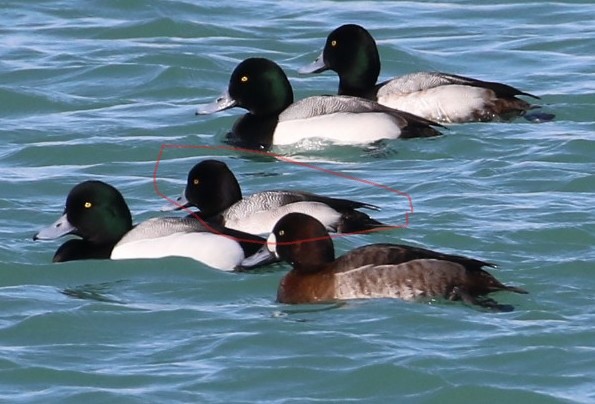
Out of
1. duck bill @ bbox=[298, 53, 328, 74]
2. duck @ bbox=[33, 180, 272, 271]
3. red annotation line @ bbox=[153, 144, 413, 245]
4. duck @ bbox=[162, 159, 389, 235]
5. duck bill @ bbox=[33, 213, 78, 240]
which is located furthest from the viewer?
duck bill @ bbox=[298, 53, 328, 74]

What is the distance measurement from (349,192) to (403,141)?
54.9 inches

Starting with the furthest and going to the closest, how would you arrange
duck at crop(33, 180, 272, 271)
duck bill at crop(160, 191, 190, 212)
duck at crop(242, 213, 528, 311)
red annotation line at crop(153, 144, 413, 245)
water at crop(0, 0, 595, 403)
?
duck bill at crop(160, 191, 190, 212) → red annotation line at crop(153, 144, 413, 245) → duck at crop(33, 180, 272, 271) → duck at crop(242, 213, 528, 311) → water at crop(0, 0, 595, 403)

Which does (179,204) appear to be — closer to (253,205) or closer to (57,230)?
(253,205)

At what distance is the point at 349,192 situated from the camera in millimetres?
13477

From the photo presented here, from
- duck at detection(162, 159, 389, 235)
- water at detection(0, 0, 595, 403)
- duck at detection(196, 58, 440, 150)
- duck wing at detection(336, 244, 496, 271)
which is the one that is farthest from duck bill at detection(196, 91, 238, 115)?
duck wing at detection(336, 244, 496, 271)

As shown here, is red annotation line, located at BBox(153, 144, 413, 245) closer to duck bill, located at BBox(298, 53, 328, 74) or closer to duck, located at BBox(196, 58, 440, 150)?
duck, located at BBox(196, 58, 440, 150)

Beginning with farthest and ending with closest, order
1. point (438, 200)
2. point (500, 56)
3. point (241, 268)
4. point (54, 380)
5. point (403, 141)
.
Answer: point (500, 56) → point (403, 141) → point (438, 200) → point (241, 268) → point (54, 380)

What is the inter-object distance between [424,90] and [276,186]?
2.32 meters

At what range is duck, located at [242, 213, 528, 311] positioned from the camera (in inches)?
398

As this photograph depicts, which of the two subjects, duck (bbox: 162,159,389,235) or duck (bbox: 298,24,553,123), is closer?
duck (bbox: 162,159,389,235)

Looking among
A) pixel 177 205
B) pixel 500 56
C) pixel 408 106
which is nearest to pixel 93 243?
pixel 177 205

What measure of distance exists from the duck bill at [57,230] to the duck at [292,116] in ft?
11.6

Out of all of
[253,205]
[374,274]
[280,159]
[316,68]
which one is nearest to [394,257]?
[374,274]

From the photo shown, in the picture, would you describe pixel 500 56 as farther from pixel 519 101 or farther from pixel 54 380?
pixel 54 380
